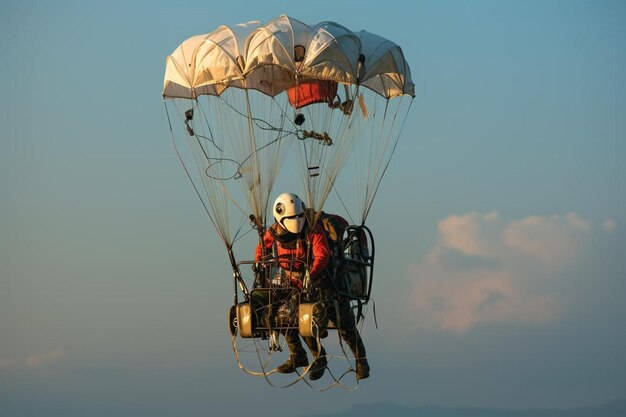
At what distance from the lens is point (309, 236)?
38719 millimetres

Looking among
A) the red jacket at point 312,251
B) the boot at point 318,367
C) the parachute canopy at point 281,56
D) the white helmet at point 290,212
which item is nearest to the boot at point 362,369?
the boot at point 318,367

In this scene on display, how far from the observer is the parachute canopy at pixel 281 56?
38562 mm

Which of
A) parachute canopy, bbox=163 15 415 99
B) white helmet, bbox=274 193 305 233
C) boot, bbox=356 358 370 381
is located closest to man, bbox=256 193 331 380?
white helmet, bbox=274 193 305 233

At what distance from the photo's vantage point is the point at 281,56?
3850 centimetres

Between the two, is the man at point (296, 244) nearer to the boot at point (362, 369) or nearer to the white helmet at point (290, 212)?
the white helmet at point (290, 212)

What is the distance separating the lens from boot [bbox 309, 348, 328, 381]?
39312mm

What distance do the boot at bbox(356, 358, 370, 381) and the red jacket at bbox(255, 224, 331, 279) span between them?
310 cm

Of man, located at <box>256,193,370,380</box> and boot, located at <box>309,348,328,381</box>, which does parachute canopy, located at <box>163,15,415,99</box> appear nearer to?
man, located at <box>256,193,370,380</box>

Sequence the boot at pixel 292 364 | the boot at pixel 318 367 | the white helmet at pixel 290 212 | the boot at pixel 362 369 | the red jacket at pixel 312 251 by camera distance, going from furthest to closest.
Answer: the boot at pixel 362 369, the boot at pixel 292 364, the boot at pixel 318 367, the white helmet at pixel 290 212, the red jacket at pixel 312 251

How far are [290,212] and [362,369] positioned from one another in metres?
4.37

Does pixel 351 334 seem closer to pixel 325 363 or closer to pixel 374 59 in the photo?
pixel 325 363

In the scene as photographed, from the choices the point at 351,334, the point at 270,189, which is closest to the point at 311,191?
the point at 270,189

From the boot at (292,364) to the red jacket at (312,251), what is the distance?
2.04 m

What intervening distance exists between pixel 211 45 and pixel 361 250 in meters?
5.56
